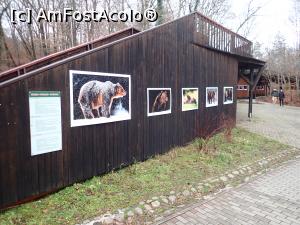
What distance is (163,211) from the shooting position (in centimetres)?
466

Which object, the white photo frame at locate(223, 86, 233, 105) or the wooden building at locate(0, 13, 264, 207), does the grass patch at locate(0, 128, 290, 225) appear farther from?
the white photo frame at locate(223, 86, 233, 105)

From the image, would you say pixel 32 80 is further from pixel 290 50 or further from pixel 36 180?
pixel 290 50

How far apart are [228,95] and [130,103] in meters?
7.28

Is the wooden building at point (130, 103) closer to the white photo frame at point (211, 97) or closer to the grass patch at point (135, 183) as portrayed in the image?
the white photo frame at point (211, 97)

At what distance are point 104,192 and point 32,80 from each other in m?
2.60

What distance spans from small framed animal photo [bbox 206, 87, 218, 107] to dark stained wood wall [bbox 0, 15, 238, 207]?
0.28 m

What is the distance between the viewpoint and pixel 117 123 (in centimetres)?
639

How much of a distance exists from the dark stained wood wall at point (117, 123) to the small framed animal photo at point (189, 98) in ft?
0.64

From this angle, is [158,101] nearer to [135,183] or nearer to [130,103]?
[130,103]

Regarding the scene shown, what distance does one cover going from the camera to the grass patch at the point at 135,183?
14.1 ft

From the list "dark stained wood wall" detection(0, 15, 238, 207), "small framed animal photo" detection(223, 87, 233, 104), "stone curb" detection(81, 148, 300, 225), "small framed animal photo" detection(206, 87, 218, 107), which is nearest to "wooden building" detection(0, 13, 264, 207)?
"dark stained wood wall" detection(0, 15, 238, 207)

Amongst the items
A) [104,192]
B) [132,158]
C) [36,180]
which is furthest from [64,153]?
[132,158]

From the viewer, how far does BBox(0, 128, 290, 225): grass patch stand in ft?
14.1

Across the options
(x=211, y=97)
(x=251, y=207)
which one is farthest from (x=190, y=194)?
(x=211, y=97)
